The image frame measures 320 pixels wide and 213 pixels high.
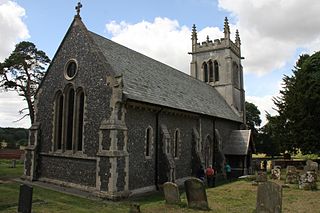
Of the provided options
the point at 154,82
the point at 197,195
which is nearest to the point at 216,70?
the point at 154,82

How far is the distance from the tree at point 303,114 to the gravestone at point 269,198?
24.6m

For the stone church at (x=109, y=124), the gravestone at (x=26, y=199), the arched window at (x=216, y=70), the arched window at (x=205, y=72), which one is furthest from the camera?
the arched window at (x=205, y=72)

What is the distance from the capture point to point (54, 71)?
60.7 ft

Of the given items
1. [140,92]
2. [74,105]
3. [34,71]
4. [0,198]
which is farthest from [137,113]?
[34,71]

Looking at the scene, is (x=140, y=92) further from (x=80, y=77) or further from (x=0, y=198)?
(x=0, y=198)

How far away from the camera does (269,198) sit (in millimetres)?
10203

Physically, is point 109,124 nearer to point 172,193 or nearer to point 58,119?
point 172,193

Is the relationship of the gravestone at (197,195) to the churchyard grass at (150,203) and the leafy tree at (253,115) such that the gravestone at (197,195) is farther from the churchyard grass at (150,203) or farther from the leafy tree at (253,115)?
the leafy tree at (253,115)

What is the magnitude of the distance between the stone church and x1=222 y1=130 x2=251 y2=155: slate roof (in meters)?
3.55

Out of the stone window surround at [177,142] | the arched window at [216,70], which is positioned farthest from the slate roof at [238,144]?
the arched window at [216,70]

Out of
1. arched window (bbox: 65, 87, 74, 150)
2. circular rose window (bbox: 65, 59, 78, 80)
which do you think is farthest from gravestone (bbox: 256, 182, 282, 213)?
circular rose window (bbox: 65, 59, 78, 80)

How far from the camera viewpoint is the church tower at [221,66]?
34.5m

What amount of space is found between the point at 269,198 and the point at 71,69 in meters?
13.1

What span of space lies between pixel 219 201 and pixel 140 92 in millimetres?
7359
